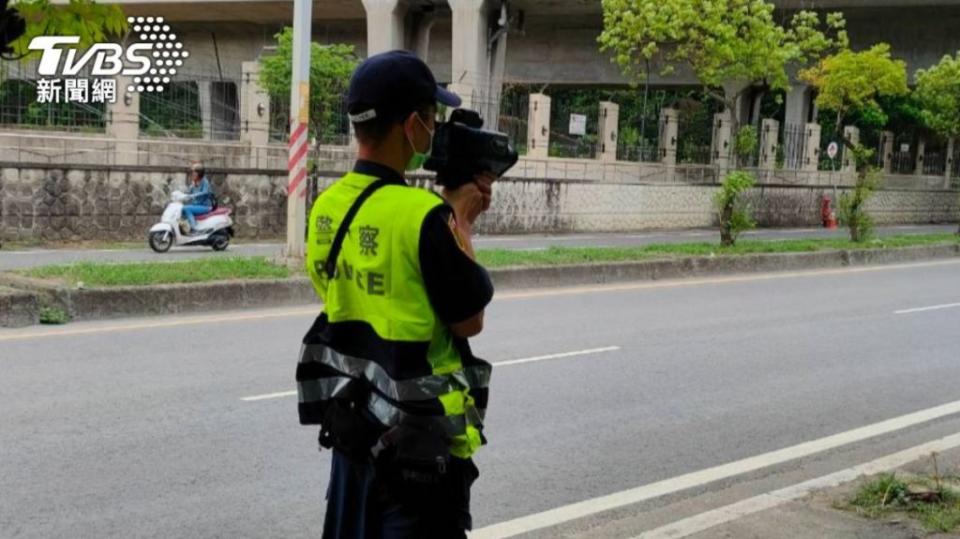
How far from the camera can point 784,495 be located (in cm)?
521

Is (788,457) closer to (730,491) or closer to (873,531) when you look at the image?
(730,491)

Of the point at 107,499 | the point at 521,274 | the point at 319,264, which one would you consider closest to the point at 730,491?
the point at 107,499

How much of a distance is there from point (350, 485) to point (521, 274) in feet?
37.2

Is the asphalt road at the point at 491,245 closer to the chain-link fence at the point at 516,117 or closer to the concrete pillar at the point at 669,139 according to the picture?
the concrete pillar at the point at 669,139

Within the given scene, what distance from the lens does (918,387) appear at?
8.43 meters

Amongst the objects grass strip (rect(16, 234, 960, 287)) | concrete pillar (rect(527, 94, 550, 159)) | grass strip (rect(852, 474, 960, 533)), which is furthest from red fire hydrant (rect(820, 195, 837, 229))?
grass strip (rect(852, 474, 960, 533))

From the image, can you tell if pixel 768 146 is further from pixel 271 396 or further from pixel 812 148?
pixel 271 396

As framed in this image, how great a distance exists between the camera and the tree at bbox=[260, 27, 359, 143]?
81.0ft

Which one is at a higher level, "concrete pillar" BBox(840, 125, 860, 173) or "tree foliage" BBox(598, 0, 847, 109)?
"tree foliage" BBox(598, 0, 847, 109)

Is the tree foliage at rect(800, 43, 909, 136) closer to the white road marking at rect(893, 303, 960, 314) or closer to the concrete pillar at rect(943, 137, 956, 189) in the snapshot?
the concrete pillar at rect(943, 137, 956, 189)

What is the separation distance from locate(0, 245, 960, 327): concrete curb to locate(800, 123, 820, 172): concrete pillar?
17754 mm

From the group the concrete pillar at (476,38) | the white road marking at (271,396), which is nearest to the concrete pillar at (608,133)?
the concrete pillar at (476,38)

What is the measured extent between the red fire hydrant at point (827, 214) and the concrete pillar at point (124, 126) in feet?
68.6

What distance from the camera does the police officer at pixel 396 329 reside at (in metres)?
2.48
